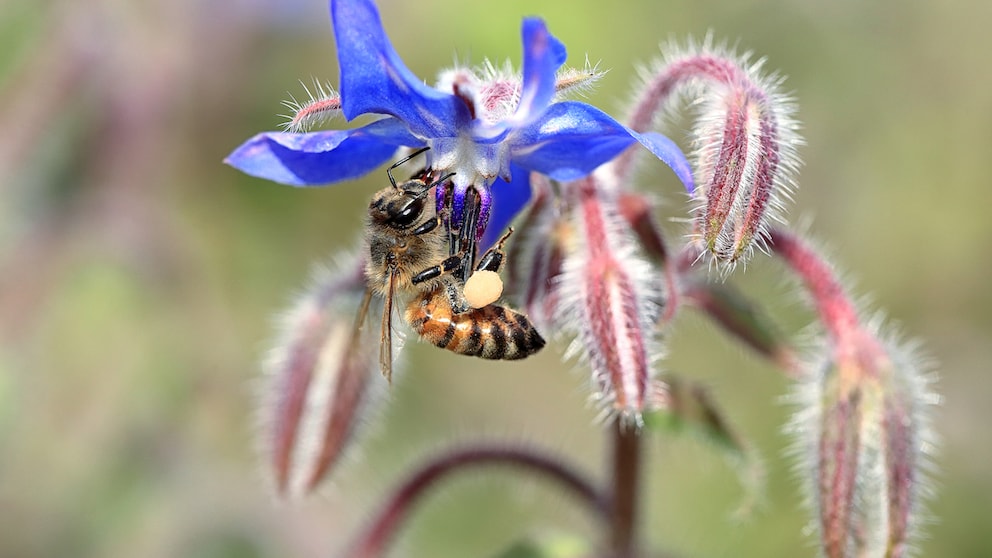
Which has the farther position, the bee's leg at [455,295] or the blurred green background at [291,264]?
the blurred green background at [291,264]

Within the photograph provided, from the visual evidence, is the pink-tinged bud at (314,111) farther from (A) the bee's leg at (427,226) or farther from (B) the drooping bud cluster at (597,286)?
(B) the drooping bud cluster at (597,286)

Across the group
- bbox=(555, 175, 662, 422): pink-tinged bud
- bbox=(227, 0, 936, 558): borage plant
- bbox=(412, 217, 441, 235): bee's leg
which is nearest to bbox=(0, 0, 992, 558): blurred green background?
bbox=(227, 0, 936, 558): borage plant

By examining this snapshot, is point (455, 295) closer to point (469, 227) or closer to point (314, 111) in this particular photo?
point (469, 227)

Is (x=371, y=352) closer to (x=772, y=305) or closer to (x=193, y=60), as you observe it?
(x=772, y=305)

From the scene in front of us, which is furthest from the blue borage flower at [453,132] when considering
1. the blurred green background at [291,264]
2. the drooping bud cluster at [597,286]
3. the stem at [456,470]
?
the blurred green background at [291,264]

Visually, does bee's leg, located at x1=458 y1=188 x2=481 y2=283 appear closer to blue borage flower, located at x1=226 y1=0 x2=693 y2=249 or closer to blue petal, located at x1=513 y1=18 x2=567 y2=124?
blue borage flower, located at x1=226 y1=0 x2=693 y2=249

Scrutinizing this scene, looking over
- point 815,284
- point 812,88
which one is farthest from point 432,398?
point 815,284
